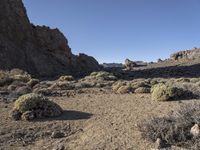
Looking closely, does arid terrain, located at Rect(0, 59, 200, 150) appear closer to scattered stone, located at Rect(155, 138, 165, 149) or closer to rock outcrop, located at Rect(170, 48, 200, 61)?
scattered stone, located at Rect(155, 138, 165, 149)

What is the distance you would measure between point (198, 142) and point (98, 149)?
106 inches

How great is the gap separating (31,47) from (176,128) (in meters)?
55.7

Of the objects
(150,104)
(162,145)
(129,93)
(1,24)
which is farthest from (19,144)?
(1,24)

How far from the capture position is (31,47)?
6431cm

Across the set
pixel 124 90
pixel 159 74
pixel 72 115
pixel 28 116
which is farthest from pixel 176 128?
pixel 159 74

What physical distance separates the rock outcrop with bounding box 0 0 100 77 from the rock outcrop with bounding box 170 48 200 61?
37.8 metres

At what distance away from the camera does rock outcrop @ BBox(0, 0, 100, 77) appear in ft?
197

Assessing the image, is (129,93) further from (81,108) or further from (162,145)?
(162,145)

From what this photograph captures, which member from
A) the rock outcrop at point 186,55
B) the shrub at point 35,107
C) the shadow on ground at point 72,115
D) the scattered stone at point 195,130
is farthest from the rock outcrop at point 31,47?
the scattered stone at point 195,130

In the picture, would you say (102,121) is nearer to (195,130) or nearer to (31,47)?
(195,130)

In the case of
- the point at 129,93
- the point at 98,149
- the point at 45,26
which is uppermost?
the point at 45,26

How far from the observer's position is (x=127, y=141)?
11.1 m

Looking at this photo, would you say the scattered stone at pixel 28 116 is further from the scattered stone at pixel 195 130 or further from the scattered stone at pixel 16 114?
the scattered stone at pixel 195 130

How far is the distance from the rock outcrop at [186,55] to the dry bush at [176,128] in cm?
9207
